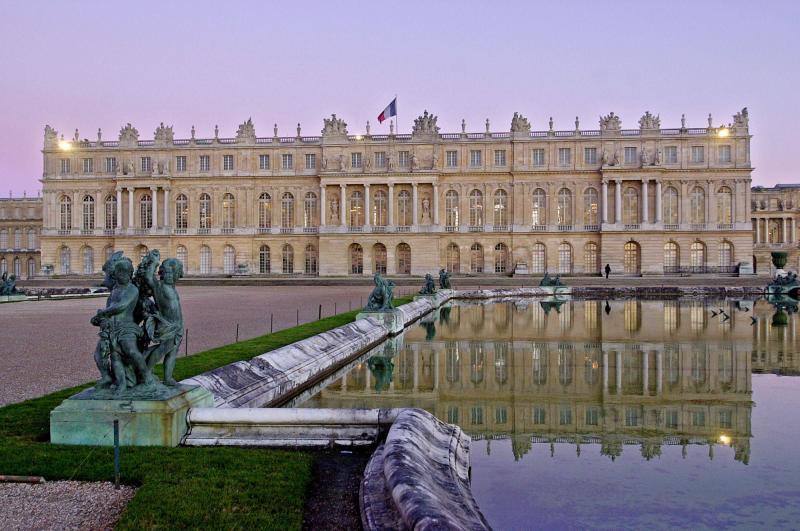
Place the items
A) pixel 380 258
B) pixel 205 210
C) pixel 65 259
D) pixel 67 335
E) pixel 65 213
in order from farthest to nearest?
pixel 65 259, pixel 65 213, pixel 205 210, pixel 380 258, pixel 67 335

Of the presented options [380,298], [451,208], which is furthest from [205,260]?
[380,298]

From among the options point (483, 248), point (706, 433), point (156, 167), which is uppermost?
point (156, 167)

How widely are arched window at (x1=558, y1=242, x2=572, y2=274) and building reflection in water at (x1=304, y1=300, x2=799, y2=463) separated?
43832 mm

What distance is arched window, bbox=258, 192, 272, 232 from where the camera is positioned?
66.9m

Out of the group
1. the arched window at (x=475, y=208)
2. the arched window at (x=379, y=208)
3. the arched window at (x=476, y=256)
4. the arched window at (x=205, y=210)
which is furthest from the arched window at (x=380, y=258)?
the arched window at (x=205, y=210)

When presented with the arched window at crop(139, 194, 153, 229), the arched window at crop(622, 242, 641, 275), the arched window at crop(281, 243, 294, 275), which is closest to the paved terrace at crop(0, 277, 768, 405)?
the arched window at crop(281, 243, 294, 275)

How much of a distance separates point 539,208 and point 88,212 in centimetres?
4628

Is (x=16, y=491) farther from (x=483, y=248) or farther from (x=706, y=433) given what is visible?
(x=483, y=248)

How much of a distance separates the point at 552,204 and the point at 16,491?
61.3m

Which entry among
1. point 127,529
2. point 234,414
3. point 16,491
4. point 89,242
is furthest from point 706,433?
point 89,242

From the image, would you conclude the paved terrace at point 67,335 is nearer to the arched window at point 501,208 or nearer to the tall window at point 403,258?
the tall window at point 403,258

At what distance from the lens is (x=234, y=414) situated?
732 centimetres

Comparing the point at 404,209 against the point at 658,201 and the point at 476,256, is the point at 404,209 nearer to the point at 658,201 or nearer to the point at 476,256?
the point at 476,256

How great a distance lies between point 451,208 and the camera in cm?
6500
